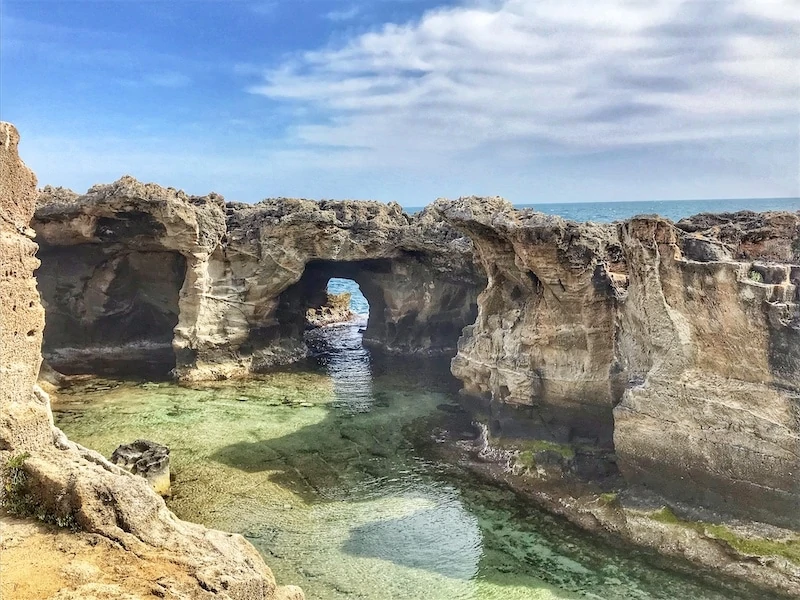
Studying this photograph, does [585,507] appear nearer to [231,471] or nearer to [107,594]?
[231,471]

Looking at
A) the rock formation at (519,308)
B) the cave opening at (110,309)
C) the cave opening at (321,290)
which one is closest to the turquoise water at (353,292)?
the cave opening at (321,290)

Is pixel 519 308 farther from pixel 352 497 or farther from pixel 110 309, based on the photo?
pixel 110 309

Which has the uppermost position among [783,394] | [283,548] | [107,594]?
[783,394]

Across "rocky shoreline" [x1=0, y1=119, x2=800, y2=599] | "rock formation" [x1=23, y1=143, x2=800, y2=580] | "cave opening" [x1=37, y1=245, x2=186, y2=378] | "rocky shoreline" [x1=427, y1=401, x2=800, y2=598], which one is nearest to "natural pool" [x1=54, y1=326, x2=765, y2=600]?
"rocky shoreline" [x1=427, y1=401, x2=800, y2=598]

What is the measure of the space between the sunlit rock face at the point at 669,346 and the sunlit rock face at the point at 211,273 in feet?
23.0

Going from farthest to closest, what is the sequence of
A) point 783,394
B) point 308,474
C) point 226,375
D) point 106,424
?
point 226,375 < point 106,424 < point 308,474 < point 783,394

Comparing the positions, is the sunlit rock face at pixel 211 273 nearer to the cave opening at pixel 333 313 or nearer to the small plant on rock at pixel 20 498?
the cave opening at pixel 333 313

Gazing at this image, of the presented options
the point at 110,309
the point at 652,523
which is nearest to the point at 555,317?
the point at 652,523

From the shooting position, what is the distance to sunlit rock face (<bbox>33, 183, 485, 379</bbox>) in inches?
961

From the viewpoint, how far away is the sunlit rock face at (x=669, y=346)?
12172mm

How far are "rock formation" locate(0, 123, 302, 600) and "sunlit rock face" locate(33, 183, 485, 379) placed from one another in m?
14.0

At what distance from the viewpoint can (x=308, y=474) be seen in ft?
54.0

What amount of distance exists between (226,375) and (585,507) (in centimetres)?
1622

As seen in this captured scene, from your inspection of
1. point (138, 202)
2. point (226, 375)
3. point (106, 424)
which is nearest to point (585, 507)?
point (106, 424)
